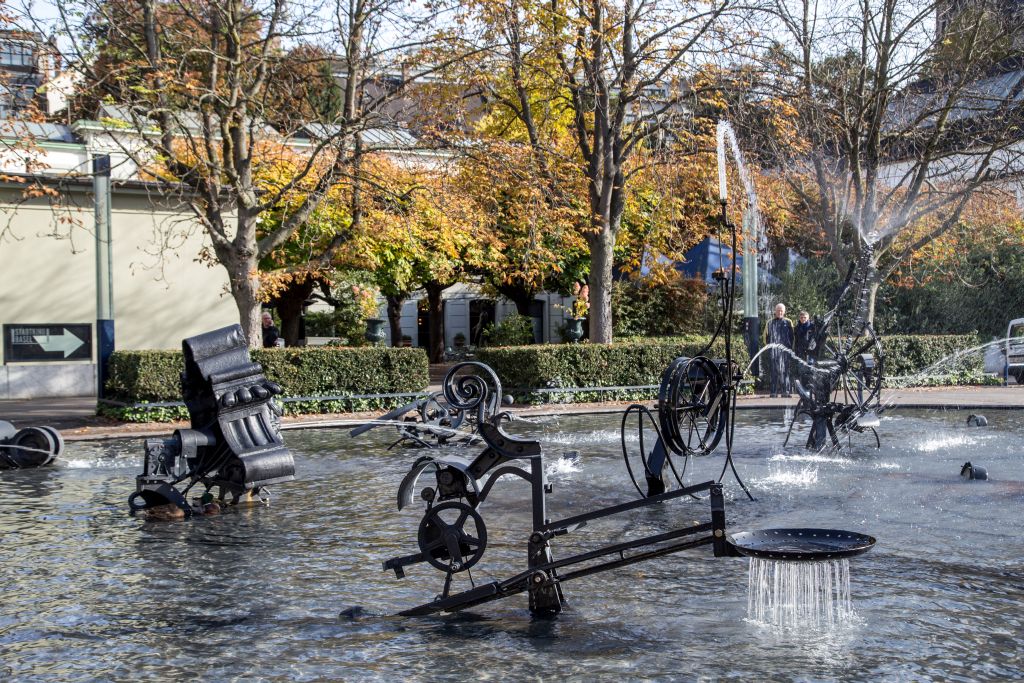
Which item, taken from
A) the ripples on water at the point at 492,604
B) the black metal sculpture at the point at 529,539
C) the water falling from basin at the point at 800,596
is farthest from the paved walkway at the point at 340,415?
the water falling from basin at the point at 800,596

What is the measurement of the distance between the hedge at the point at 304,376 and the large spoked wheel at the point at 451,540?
39.5ft

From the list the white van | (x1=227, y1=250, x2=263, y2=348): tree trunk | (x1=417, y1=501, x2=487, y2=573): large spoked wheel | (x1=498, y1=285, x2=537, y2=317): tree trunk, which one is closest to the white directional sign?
(x1=227, y1=250, x2=263, y2=348): tree trunk

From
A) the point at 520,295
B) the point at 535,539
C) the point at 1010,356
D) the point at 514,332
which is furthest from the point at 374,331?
the point at 535,539

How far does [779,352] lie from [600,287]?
4.10 m

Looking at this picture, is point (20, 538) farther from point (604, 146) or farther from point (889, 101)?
point (889, 101)

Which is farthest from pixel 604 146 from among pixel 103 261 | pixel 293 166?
pixel 103 261

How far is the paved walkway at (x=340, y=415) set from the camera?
677 inches

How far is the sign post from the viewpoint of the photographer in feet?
61.3

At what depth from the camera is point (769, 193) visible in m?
27.8

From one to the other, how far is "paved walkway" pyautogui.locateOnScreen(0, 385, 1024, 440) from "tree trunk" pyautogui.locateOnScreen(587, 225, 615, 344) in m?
2.80

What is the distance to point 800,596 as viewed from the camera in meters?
5.80

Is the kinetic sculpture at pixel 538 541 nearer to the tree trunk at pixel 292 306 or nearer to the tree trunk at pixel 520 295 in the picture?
the tree trunk at pixel 292 306

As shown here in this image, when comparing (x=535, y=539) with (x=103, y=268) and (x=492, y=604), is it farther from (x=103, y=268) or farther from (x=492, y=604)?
(x=103, y=268)

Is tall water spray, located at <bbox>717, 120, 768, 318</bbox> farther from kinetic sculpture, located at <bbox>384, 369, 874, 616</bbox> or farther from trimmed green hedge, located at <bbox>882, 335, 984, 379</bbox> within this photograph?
kinetic sculpture, located at <bbox>384, 369, 874, 616</bbox>
